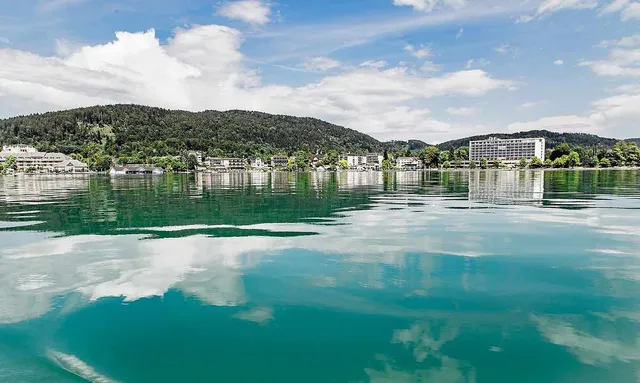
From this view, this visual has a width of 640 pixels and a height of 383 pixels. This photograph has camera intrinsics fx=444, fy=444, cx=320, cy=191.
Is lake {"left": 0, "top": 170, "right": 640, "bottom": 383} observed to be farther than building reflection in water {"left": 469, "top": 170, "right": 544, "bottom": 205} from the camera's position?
No

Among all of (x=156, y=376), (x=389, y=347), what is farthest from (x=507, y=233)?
(x=156, y=376)

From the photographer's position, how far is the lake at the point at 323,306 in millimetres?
7785

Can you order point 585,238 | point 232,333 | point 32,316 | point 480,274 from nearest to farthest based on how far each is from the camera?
1. point 232,333
2. point 32,316
3. point 480,274
4. point 585,238

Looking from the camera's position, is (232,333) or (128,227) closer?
(232,333)

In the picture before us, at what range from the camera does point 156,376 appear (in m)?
7.48

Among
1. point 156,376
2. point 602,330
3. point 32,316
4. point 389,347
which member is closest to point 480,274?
point 602,330

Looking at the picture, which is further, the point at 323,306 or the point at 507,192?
the point at 507,192

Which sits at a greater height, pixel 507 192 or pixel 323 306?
pixel 507 192

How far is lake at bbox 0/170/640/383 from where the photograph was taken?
25.5ft

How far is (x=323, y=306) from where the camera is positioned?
10688mm

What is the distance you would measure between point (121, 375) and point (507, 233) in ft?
57.6

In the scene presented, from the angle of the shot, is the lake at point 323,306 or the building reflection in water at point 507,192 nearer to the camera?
the lake at point 323,306

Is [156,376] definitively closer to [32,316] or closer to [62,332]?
[62,332]

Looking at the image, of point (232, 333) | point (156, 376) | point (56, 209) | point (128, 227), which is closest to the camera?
point (156, 376)
